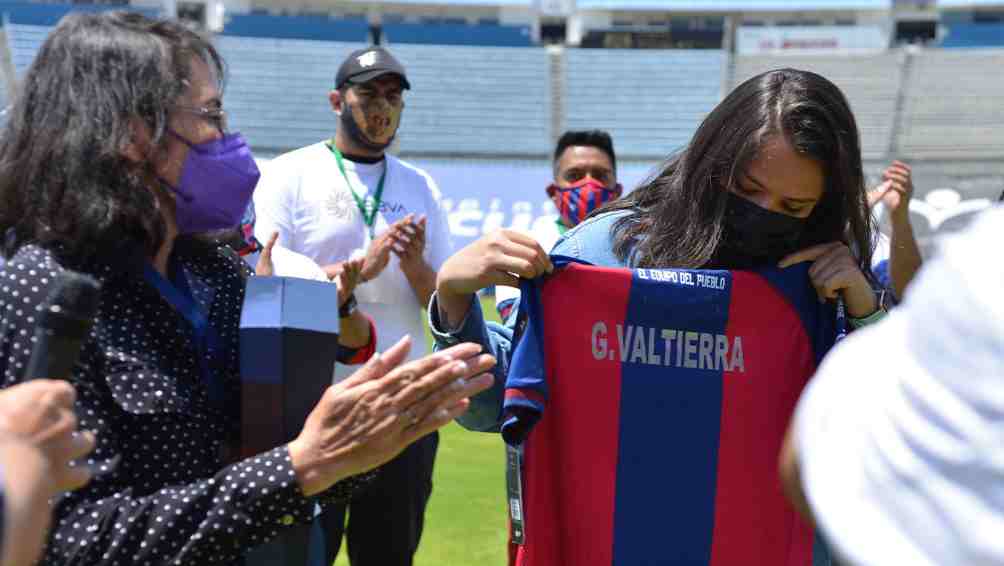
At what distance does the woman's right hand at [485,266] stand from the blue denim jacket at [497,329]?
34mm

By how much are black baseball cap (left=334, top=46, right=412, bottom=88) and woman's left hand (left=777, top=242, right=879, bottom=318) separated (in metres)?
2.59

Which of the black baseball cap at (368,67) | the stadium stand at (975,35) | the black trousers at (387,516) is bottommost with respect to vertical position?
the stadium stand at (975,35)

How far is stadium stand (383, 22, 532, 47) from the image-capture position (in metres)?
33.4

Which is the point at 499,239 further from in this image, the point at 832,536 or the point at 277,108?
the point at 277,108

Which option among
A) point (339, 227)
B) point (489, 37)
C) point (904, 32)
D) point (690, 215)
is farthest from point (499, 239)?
point (904, 32)

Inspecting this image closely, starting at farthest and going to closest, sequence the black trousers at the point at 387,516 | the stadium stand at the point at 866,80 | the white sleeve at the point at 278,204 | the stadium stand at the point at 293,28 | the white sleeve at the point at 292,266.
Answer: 1. the stadium stand at the point at 293,28
2. the stadium stand at the point at 866,80
3. the white sleeve at the point at 278,204
4. the black trousers at the point at 387,516
5. the white sleeve at the point at 292,266

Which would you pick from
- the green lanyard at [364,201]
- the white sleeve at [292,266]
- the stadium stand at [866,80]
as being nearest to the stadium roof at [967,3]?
the stadium stand at [866,80]

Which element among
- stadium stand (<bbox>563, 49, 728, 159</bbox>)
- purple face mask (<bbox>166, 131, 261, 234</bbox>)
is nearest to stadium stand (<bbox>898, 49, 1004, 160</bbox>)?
stadium stand (<bbox>563, 49, 728, 159</bbox>)

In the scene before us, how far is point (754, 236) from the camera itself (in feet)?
7.49

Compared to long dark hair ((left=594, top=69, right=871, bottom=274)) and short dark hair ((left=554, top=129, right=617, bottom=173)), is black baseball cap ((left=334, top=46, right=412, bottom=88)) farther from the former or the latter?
long dark hair ((left=594, top=69, right=871, bottom=274))

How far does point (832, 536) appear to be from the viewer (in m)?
0.94

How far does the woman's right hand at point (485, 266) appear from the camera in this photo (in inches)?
82.9

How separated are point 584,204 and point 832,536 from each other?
4.02 metres

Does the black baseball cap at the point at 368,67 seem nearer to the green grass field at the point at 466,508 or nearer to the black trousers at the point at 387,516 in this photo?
the black trousers at the point at 387,516
